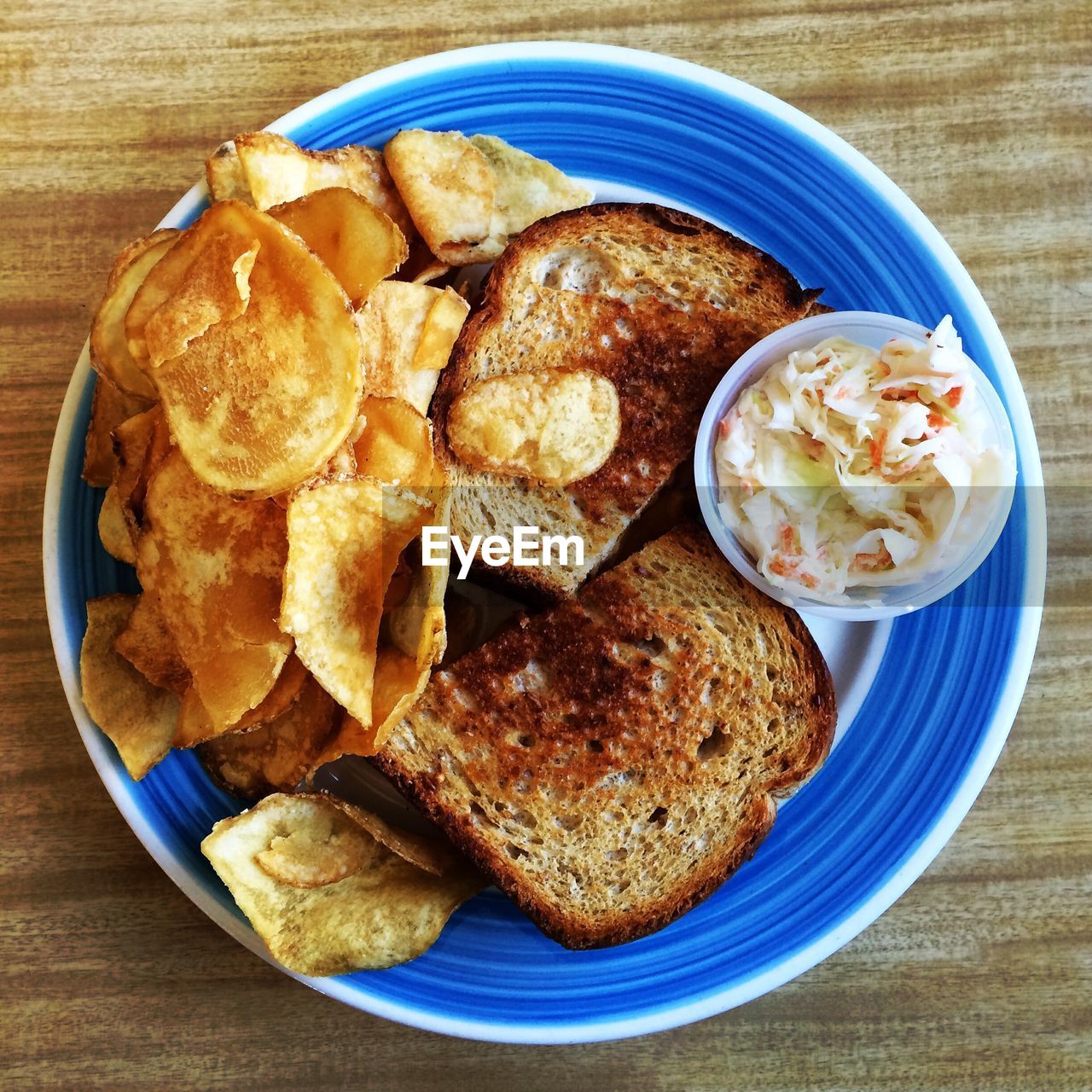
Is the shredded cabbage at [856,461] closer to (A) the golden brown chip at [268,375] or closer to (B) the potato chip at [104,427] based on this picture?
(A) the golden brown chip at [268,375]

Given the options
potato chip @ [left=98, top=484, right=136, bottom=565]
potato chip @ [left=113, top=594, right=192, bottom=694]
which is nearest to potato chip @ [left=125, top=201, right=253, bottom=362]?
potato chip @ [left=98, top=484, right=136, bottom=565]

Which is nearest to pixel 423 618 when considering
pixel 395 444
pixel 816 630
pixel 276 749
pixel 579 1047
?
pixel 395 444

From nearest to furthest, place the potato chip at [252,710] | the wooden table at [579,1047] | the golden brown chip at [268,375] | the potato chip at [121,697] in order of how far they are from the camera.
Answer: the golden brown chip at [268,375] < the potato chip at [252,710] < the potato chip at [121,697] < the wooden table at [579,1047]

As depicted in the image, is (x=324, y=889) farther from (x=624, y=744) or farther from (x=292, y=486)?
(x=292, y=486)

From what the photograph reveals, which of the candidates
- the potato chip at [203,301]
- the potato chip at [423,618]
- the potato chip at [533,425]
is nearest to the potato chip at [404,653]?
the potato chip at [423,618]

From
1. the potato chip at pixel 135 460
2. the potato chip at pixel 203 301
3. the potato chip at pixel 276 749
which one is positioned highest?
the potato chip at pixel 203 301

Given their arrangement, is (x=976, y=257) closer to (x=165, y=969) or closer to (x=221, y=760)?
(x=221, y=760)

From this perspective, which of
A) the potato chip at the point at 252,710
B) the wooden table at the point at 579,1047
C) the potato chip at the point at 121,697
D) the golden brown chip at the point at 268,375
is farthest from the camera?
the wooden table at the point at 579,1047

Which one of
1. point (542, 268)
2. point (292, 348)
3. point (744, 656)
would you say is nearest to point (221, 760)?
point (292, 348)
